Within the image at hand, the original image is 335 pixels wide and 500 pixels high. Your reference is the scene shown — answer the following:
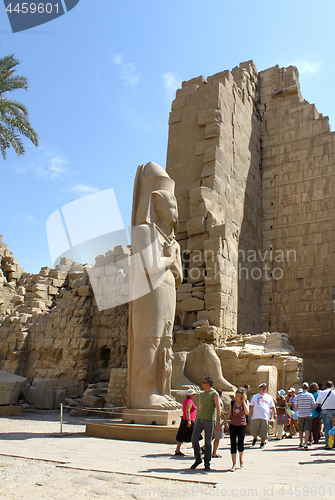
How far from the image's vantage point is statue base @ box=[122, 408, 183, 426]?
6.20 metres

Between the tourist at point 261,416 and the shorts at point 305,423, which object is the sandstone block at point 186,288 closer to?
the tourist at point 261,416

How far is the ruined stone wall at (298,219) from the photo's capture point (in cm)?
1361

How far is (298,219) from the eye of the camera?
14.8 m

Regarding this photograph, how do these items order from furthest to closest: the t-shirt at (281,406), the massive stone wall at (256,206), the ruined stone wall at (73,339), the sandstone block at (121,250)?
the sandstone block at (121,250) → the ruined stone wall at (73,339) → the massive stone wall at (256,206) → the t-shirt at (281,406)

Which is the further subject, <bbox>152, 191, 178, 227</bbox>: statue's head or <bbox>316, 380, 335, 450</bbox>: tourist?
<bbox>152, 191, 178, 227</bbox>: statue's head

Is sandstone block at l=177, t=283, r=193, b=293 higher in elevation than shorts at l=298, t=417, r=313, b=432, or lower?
higher

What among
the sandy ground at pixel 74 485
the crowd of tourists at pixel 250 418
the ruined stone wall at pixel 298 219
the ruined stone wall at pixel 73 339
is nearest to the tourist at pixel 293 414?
the crowd of tourists at pixel 250 418

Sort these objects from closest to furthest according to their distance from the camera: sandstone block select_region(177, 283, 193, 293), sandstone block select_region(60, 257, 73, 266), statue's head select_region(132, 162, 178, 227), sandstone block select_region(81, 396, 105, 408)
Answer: statue's head select_region(132, 162, 178, 227) < sandstone block select_region(81, 396, 105, 408) < sandstone block select_region(177, 283, 193, 293) < sandstone block select_region(60, 257, 73, 266)

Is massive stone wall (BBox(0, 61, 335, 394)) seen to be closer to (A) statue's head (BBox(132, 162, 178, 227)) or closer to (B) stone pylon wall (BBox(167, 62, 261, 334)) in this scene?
(B) stone pylon wall (BBox(167, 62, 261, 334))

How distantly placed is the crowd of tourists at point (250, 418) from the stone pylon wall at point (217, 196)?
4052mm

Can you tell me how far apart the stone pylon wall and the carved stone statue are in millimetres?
4681

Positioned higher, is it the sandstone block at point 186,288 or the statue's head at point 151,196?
the statue's head at point 151,196

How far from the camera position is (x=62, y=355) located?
44.1 ft

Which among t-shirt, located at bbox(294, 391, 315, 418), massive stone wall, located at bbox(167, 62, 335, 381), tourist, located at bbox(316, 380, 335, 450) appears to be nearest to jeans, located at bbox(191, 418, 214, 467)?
t-shirt, located at bbox(294, 391, 315, 418)
